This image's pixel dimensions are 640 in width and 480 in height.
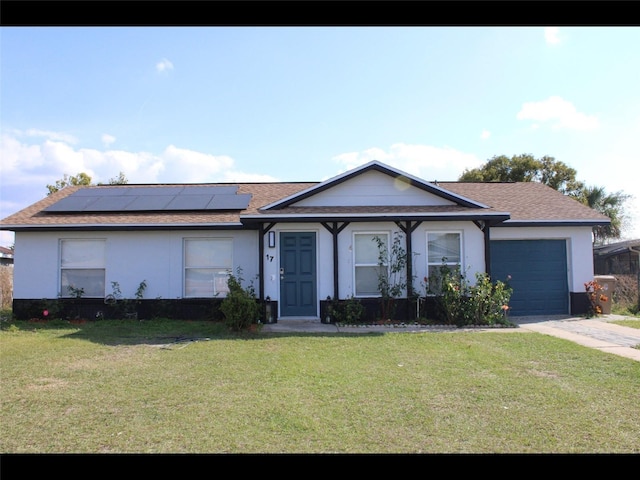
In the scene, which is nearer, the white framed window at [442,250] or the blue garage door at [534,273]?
the white framed window at [442,250]

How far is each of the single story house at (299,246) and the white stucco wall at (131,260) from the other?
28mm

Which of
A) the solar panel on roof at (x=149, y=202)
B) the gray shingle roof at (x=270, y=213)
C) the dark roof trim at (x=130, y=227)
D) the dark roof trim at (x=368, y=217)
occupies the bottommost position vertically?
the dark roof trim at (x=130, y=227)

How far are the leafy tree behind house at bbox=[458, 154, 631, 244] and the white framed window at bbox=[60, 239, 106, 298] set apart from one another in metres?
29.8

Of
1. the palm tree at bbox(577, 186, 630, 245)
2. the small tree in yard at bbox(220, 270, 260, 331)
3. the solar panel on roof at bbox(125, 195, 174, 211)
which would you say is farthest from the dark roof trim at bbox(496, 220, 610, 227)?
the palm tree at bbox(577, 186, 630, 245)

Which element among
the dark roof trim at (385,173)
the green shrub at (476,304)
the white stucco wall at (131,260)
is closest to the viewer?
the green shrub at (476,304)

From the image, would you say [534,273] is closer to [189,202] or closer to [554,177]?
[189,202]

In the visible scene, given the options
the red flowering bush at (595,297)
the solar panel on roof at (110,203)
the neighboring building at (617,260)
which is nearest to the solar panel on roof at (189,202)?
the solar panel on roof at (110,203)

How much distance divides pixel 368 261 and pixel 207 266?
4477mm

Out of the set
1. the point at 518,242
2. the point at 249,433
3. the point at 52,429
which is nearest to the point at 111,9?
the point at 249,433

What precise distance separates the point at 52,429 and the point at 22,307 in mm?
9489

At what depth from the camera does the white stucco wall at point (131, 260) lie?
12031mm

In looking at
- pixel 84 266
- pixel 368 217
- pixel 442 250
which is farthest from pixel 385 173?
pixel 84 266

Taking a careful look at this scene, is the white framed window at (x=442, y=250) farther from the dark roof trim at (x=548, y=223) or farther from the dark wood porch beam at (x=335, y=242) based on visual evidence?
the dark wood porch beam at (x=335, y=242)
